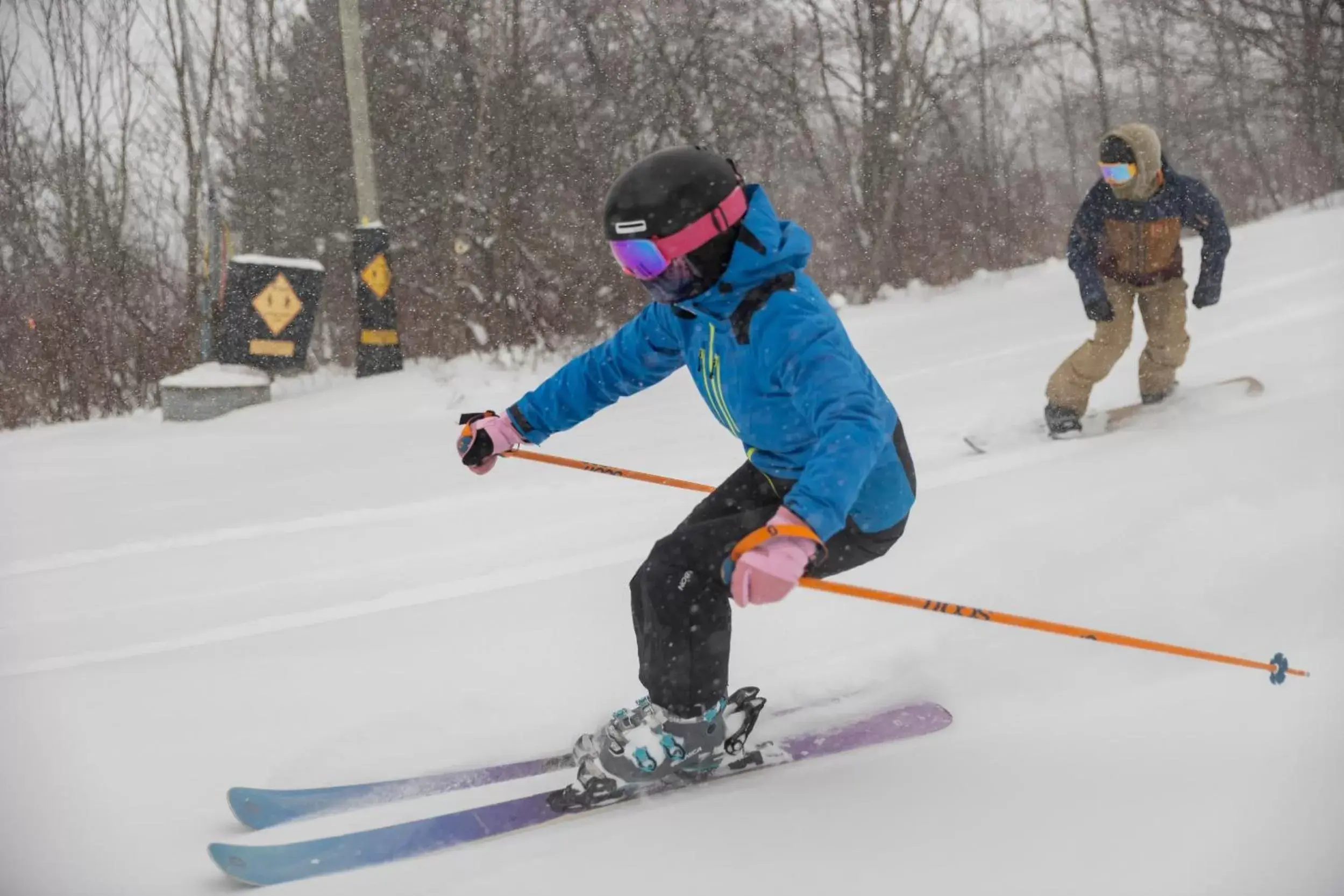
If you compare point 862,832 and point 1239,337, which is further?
point 1239,337

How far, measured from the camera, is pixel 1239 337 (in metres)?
6.95

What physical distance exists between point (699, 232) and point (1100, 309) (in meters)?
3.66

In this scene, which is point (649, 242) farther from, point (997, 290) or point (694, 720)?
point (997, 290)

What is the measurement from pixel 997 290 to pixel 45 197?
10635 millimetres

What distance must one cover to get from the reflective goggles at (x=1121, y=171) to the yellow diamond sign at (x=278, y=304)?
21.7ft

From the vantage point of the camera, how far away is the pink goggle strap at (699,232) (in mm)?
2154

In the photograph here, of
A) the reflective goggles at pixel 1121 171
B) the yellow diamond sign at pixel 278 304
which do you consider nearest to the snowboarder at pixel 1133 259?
the reflective goggles at pixel 1121 171

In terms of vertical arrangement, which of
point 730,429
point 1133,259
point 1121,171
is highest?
point 1121,171

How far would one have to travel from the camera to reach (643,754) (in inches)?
91.8

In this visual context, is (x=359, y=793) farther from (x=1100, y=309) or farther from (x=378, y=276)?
(x=378, y=276)

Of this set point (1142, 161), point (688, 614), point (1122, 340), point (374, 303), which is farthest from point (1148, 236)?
point (374, 303)

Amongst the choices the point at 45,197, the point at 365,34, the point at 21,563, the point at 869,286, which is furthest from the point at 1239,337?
the point at 45,197

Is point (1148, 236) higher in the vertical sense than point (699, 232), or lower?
higher

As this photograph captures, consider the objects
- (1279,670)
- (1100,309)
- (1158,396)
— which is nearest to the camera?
(1279,670)
